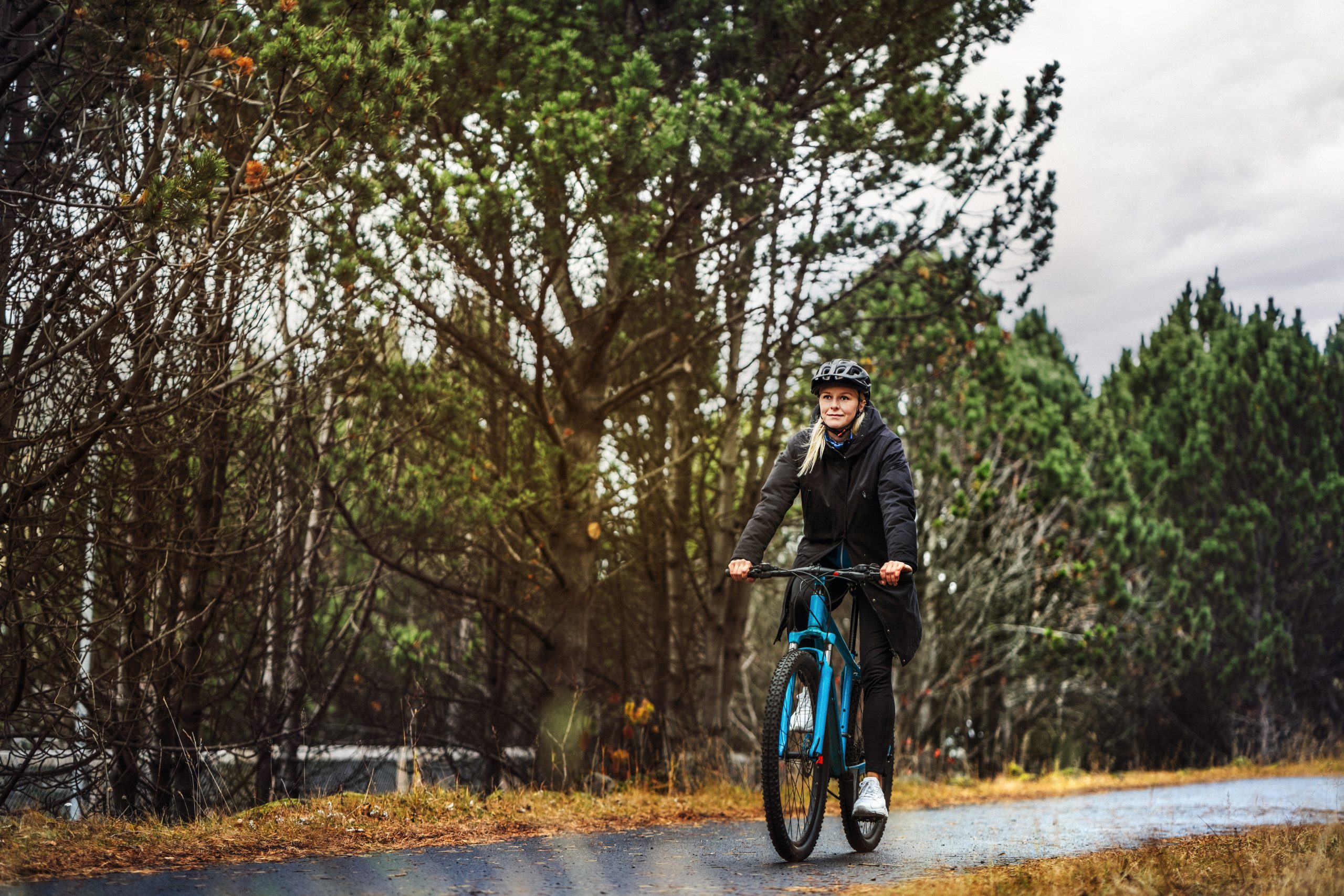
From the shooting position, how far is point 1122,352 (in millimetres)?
30922

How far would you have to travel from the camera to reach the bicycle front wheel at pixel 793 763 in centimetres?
484

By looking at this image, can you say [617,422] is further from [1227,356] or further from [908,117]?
[1227,356]

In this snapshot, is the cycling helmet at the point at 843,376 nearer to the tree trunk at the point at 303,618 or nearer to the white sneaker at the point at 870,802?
the white sneaker at the point at 870,802

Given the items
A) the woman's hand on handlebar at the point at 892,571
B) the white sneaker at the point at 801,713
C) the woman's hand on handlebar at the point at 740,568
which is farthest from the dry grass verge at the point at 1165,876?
the woman's hand on handlebar at the point at 740,568

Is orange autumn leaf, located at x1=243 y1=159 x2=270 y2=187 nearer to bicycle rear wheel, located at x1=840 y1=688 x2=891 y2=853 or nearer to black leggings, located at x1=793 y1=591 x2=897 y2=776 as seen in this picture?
black leggings, located at x1=793 y1=591 x2=897 y2=776

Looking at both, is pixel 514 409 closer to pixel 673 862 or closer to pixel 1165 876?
pixel 673 862

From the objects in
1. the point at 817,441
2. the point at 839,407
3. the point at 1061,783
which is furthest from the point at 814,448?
the point at 1061,783

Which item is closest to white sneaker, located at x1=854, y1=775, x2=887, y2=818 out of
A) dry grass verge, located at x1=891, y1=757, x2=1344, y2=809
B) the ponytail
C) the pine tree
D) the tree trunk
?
the ponytail

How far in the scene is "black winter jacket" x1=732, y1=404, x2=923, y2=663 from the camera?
209 inches

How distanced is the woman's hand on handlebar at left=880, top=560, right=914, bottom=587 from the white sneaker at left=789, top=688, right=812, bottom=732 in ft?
1.93

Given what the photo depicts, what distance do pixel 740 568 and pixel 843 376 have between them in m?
1.03

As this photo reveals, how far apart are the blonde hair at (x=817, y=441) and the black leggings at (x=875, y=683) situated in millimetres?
599

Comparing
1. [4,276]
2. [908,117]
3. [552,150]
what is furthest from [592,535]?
[4,276]

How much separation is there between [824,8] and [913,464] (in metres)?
6.68
